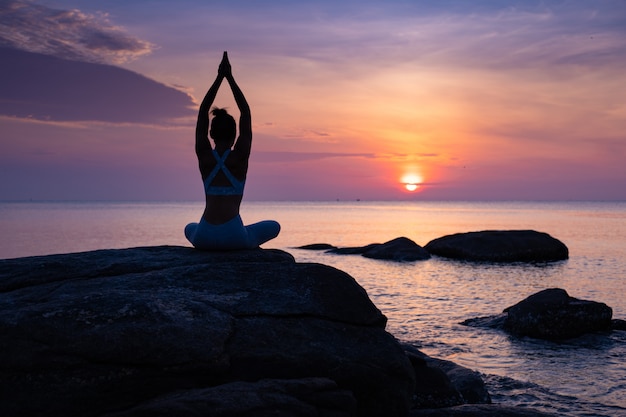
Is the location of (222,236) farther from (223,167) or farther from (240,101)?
(240,101)

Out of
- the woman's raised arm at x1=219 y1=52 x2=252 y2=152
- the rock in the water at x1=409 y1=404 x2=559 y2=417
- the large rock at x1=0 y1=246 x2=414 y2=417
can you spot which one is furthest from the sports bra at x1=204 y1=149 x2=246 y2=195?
the rock in the water at x1=409 y1=404 x2=559 y2=417

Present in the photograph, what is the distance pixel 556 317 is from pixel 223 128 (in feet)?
39.3

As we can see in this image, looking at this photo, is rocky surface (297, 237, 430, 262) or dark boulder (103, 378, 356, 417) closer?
dark boulder (103, 378, 356, 417)

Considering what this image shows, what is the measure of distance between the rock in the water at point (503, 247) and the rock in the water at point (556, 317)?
66.1ft

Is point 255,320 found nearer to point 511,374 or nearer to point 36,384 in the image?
point 36,384

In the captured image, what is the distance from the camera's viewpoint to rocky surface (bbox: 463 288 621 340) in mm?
15555

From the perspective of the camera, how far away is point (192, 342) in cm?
570

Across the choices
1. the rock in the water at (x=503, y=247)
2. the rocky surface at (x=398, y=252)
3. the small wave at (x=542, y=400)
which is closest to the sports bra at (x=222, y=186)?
the small wave at (x=542, y=400)

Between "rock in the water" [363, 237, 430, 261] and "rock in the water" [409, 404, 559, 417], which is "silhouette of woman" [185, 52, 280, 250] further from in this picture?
"rock in the water" [363, 237, 430, 261]

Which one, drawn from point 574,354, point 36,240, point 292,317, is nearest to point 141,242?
point 36,240

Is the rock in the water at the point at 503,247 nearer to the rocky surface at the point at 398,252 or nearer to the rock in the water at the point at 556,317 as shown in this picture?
the rocky surface at the point at 398,252

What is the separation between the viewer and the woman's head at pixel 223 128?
8.51 meters

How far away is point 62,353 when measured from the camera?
5.36 meters

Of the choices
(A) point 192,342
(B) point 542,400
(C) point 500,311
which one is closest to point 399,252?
(C) point 500,311
